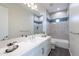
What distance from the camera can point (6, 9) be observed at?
4.61 ft

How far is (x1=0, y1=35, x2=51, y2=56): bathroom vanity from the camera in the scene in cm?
115

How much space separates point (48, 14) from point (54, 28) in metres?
0.27

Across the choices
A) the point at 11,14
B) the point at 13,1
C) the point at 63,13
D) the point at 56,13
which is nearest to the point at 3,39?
the point at 11,14

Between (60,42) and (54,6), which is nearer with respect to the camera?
(54,6)

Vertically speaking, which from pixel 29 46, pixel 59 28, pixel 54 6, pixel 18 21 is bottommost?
pixel 29 46

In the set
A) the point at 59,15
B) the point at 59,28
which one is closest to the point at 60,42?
the point at 59,28

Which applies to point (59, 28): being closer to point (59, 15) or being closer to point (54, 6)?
point (59, 15)

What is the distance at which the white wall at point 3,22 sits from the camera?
1358 mm

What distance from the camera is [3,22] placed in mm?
1386

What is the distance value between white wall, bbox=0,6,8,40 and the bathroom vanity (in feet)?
0.43

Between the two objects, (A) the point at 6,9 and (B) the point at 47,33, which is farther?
(B) the point at 47,33

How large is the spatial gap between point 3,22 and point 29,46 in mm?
569

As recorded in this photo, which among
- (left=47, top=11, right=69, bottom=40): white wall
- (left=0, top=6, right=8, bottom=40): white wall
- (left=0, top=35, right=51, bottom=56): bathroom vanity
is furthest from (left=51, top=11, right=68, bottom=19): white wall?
(left=0, top=6, right=8, bottom=40): white wall

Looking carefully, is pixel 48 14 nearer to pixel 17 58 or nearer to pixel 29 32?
pixel 29 32
